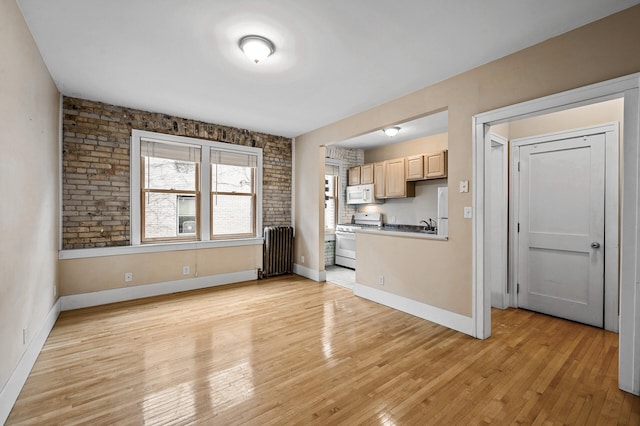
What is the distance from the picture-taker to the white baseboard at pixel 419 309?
307 centimetres

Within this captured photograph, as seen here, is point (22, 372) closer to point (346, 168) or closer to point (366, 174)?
point (366, 174)

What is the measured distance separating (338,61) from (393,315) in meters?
2.97

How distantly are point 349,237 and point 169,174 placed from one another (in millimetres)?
3738

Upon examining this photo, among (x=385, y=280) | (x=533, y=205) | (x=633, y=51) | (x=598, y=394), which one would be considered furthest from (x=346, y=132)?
(x=598, y=394)

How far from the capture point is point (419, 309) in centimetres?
351

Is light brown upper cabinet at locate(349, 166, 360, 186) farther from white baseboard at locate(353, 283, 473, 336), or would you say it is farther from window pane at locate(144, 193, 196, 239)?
window pane at locate(144, 193, 196, 239)

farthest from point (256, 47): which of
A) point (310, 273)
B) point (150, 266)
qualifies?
point (310, 273)

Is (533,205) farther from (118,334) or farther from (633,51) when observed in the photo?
(118,334)

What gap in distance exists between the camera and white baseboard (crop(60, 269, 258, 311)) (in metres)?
3.81

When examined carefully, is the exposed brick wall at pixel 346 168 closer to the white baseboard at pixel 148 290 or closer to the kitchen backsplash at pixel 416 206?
the kitchen backsplash at pixel 416 206

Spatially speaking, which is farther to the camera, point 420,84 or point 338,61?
point 420,84

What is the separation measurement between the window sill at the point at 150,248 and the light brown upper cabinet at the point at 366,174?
2798 millimetres

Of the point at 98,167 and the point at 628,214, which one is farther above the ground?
the point at 98,167

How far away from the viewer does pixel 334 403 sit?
1.96 metres
